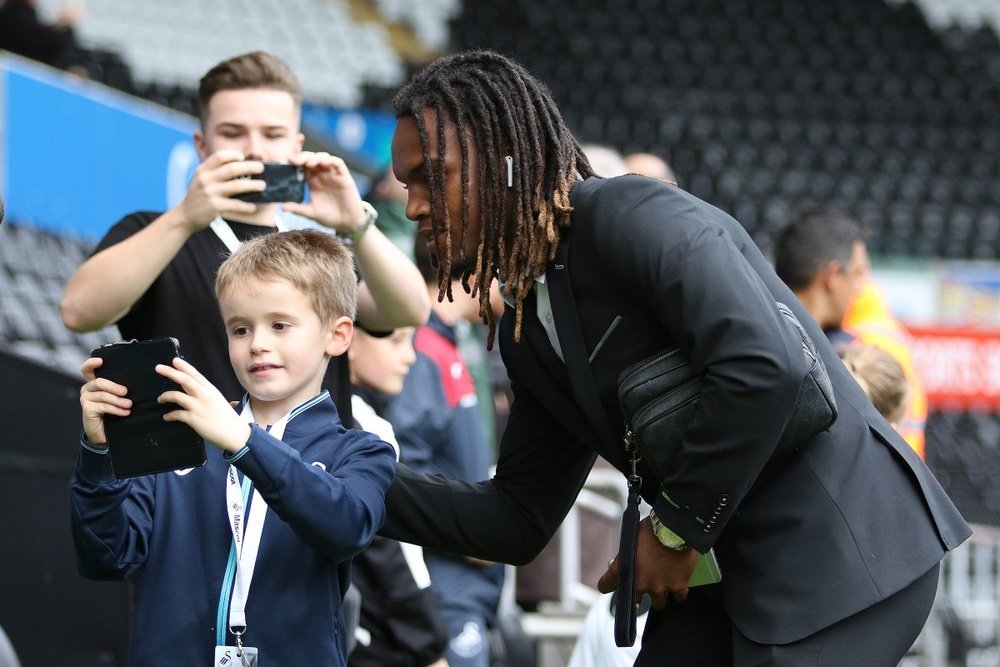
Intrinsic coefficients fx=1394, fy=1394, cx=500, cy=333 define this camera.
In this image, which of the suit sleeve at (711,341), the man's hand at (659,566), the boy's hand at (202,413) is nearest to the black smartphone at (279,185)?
the boy's hand at (202,413)

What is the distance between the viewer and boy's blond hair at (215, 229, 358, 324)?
2.45 m

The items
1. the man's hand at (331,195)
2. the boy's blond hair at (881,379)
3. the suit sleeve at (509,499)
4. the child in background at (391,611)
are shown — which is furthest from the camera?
the boy's blond hair at (881,379)

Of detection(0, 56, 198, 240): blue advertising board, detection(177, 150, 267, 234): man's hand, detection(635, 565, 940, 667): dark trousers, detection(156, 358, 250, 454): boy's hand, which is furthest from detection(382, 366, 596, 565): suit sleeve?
detection(0, 56, 198, 240): blue advertising board

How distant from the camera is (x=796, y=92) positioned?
16828 millimetres

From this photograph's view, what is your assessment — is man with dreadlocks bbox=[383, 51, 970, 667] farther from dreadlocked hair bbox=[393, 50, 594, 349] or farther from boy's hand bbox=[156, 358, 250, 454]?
boy's hand bbox=[156, 358, 250, 454]

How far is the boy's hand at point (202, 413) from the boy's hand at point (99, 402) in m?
0.07

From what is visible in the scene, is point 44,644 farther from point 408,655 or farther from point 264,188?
point 264,188

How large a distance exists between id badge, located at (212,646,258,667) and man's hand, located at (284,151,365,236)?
Result: 1081mm

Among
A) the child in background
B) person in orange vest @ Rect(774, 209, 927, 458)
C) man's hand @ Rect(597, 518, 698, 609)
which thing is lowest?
the child in background

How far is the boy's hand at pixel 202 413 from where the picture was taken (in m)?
2.14

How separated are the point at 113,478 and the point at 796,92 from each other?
15.5 m

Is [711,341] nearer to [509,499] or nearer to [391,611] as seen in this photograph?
[509,499]

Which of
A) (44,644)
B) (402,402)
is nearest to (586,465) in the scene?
(402,402)

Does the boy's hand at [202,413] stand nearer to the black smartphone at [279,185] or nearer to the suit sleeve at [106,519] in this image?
the suit sleeve at [106,519]
